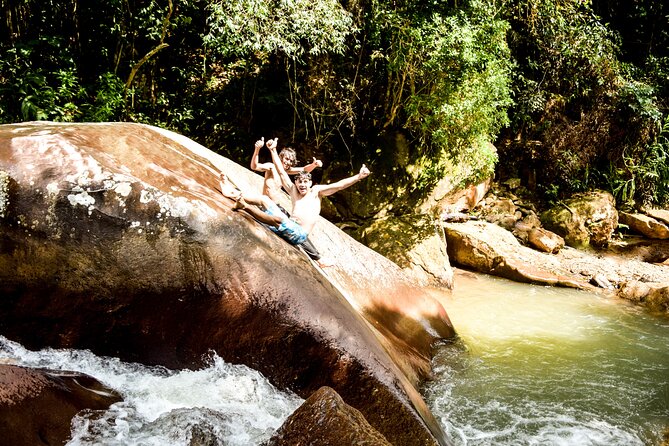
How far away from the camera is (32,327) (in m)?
3.28

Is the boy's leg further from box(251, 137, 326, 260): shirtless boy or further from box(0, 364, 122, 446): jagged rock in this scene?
box(0, 364, 122, 446): jagged rock

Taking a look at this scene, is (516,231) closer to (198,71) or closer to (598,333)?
(598,333)

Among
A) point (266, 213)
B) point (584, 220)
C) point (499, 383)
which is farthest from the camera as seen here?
point (584, 220)

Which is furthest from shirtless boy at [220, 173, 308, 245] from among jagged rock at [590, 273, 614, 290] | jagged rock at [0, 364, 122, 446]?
jagged rock at [590, 273, 614, 290]

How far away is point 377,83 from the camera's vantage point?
8.62 m

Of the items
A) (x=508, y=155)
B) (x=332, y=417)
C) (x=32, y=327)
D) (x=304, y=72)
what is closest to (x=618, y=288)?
(x=508, y=155)

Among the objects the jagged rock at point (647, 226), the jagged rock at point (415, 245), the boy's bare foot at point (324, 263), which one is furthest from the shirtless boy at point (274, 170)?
the jagged rock at point (647, 226)

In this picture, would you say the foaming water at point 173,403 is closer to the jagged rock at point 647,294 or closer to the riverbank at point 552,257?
the riverbank at point 552,257

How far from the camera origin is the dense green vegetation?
7293 millimetres

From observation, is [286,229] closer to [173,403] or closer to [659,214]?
[173,403]

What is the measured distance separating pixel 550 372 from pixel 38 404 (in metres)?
4.81

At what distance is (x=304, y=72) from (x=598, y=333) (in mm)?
6003

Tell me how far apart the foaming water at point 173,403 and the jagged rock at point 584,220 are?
8879 millimetres

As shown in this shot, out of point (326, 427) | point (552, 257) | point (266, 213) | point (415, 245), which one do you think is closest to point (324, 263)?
point (266, 213)
